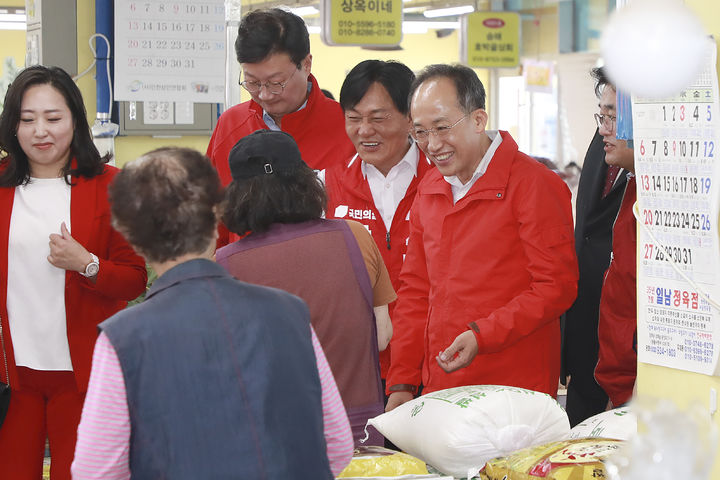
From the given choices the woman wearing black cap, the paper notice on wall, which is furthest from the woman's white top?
the paper notice on wall

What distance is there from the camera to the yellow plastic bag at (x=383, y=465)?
208 centimetres

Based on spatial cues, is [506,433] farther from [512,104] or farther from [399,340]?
[512,104]

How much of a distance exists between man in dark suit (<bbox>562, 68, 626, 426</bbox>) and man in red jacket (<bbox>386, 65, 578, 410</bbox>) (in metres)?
0.45

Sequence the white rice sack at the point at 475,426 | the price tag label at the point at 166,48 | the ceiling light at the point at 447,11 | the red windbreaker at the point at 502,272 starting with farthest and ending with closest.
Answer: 1. the ceiling light at the point at 447,11
2. the price tag label at the point at 166,48
3. the red windbreaker at the point at 502,272
4. the white rice sack at the point at 475,426

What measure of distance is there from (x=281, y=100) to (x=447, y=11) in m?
10.9

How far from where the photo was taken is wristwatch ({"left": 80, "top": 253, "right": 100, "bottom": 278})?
2.58m

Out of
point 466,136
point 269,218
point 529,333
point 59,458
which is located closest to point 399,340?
point 529,333

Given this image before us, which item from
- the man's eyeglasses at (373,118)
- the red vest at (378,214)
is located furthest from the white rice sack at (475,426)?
the man's eyeglasses at (373,118)

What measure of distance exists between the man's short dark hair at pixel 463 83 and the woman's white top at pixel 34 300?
1184 mm

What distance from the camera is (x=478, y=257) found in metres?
2.61

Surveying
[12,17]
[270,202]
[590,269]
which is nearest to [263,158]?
[270,202]

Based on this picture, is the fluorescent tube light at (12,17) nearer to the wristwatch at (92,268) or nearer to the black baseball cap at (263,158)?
the wristwatch at (92,268)

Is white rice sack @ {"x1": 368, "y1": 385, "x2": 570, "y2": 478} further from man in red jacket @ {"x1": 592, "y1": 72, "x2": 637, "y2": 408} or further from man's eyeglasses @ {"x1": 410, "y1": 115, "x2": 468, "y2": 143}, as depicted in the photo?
man's eyeglasses @ {"x1": 410, "y1": 115, "x2": 468, "y2": 143}

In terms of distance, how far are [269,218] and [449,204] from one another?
0.75m
